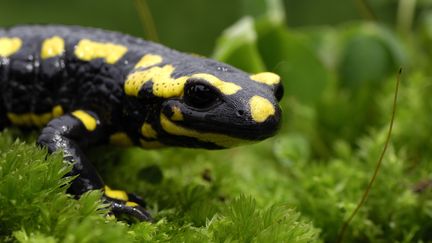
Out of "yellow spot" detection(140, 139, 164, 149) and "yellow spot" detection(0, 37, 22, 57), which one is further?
"yellow spot" detection(0, 37, 22, 57)

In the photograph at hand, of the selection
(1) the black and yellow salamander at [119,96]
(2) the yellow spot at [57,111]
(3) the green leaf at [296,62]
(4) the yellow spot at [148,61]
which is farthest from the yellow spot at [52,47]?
(3) the green leaf at [296,62]

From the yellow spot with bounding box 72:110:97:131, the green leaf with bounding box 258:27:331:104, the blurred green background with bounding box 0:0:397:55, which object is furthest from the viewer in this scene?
the blurred green background with bounding box 0:0:397:55

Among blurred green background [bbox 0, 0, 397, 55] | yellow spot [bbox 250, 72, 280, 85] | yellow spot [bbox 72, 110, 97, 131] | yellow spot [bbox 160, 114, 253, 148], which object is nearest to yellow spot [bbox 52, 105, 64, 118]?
yellow spot [bbox 72, 110, 97, 131]

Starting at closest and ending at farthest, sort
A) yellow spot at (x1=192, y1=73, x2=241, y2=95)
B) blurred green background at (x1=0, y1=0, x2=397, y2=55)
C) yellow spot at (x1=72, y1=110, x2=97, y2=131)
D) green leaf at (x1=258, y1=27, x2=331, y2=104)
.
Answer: yellow spot at (x1=192, y1=73, x2=241, y2=95) → yellow spot at (x1=72, y1=110, x2=97, y2=131) → green leaf at (x1=258, y1=27, x2=331, y2=104) → blurred green background at (x1=0, y1=0, x2=397, y2=55)

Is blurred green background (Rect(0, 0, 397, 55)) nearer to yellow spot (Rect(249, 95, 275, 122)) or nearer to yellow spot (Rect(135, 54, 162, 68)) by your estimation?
yellow spot (Rect(135, 54, 162, 68))

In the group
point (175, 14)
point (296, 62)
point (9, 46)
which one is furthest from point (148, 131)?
point (175, 14)

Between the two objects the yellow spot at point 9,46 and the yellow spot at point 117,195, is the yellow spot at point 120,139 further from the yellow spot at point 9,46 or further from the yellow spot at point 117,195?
the yellow spot at point 9,46

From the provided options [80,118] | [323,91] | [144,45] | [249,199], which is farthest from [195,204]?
[323,91]
